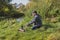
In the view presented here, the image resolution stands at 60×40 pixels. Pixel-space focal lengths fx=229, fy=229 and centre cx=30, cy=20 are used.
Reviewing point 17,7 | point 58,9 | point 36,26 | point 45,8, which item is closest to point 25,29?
point 36,26

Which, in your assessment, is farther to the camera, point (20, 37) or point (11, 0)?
point (11, 0)

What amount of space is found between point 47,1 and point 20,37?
10093 mm

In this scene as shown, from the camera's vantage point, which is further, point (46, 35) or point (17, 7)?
point (17, 7)

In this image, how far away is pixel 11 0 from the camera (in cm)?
3288

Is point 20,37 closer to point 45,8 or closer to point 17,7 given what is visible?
point 45,8

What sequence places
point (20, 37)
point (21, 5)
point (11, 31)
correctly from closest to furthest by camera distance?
point (20, 37)
point (11, 31)
point (21, 5)

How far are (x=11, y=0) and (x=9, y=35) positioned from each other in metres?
22.7

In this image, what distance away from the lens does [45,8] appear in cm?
1916

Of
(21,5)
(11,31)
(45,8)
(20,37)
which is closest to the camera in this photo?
(20,37)

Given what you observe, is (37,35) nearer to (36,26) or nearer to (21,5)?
(36,26)

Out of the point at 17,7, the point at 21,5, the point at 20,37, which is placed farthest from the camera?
the point at 17,7

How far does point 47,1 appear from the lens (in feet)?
64.5

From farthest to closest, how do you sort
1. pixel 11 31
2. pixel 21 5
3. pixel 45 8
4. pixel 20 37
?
pixel 21 5 < pixel 45 8 < pixel 11 31 < pixel 20 37

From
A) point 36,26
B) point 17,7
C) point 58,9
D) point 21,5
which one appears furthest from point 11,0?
point 36,26
